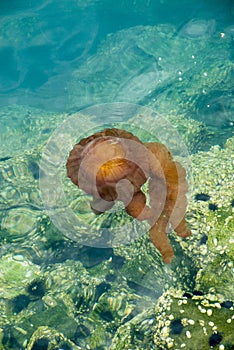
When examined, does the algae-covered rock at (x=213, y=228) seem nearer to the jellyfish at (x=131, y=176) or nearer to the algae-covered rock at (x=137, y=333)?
the jellyfish at (x=131, y=176)

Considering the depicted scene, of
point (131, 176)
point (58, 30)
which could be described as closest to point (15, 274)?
point (131, 176)

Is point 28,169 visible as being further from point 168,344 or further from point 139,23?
point 139,23

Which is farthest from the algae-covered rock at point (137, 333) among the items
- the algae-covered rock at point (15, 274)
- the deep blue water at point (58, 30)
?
the deep blue water at point (58, 30)

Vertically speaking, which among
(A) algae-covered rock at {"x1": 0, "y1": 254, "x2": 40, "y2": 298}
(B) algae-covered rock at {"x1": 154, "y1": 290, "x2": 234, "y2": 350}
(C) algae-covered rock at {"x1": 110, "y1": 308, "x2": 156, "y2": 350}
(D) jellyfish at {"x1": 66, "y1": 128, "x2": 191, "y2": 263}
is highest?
(D) jellyfish at {"x1": 66, "y1": 128, "x2": 191, "y2": 263}

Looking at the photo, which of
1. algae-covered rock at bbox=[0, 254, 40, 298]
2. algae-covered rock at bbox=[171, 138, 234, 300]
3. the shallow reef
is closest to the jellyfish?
algae-covered rock at bbox=[171, 138, 234, 300]

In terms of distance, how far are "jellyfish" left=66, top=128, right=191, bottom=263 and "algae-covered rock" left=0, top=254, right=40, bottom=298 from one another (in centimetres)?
190

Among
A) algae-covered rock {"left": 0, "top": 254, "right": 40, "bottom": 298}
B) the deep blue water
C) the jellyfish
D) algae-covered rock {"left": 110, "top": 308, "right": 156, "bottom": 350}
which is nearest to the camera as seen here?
the jellyfish

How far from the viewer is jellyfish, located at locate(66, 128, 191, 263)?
3498 mm

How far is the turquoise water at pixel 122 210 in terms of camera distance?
14.0 feet

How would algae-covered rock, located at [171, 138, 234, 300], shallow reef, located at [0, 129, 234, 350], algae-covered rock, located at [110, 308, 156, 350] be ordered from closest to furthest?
shallow reef, located at [0, 129, 234, 350] < algae-covered rock, located at [110, 308, 156, 350] < algae-covered rock, located at [171, 138, 234, 300]

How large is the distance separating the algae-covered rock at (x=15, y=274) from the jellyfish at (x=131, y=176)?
190cm

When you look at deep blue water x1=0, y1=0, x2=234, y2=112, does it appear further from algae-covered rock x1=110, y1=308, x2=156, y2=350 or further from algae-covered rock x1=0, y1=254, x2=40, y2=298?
algae-covered rock x1=110, y1=308, x2=156, y2=350

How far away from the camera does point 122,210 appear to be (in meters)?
5.75

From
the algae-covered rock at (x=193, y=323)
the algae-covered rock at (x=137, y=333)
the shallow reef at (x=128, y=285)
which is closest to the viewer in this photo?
the algae-covered rock at (x=193, y=323)
